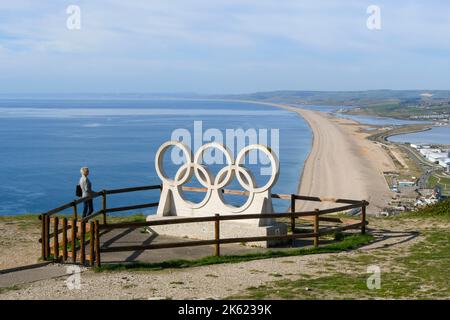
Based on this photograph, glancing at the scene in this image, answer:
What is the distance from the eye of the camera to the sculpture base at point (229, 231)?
1391 centimetres

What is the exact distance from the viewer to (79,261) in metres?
12.0

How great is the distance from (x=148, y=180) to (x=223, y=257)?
4876cm

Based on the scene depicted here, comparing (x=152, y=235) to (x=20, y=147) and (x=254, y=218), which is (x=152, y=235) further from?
(x=20, y=147)

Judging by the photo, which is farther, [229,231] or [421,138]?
[421,138]

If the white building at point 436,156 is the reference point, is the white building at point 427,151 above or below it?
above

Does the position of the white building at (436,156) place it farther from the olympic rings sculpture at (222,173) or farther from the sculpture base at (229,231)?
the sculpture base at (229,231)

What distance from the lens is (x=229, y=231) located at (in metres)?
14.3

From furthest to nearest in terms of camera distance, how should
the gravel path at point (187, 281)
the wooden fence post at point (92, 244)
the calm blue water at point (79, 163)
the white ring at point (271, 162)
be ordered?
the calm blue water at point (79, 163), the white ring at point (271, 162), the wooden fence post at point (92, 244), the gravel path at point (187, 281)
